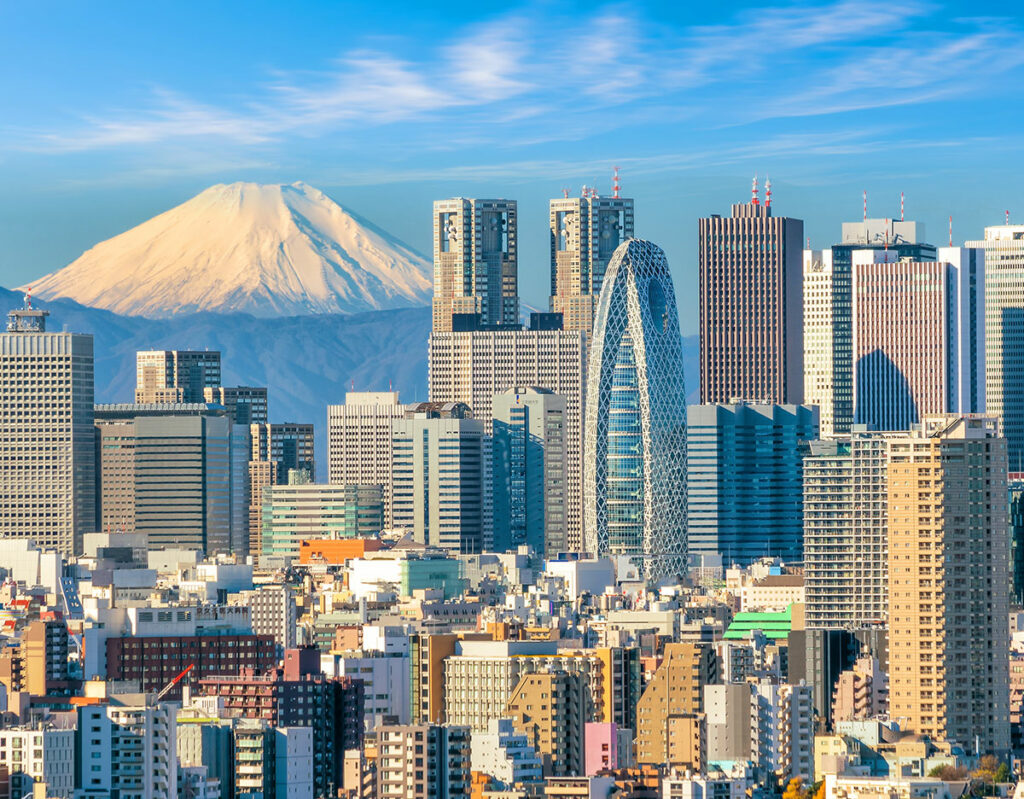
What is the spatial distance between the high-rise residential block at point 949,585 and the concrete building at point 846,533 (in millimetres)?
28580

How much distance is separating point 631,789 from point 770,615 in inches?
2308

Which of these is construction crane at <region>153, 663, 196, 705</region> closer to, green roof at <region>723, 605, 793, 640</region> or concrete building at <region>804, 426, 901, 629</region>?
green roof at <region>723, 605, 793, 640</region>

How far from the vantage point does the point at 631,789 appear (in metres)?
83.6

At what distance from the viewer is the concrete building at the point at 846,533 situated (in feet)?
456

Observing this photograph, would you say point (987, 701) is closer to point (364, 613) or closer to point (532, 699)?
point (532, 699)

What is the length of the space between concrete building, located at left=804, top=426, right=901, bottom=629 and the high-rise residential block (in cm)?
2858

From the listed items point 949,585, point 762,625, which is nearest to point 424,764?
point 949,585

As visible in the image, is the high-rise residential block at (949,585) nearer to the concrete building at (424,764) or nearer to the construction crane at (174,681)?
the concrete building at (424,764)

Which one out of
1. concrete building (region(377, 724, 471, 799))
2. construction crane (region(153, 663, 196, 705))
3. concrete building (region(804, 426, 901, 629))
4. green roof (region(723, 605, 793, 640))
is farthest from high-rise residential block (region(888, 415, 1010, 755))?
concrete building (region(804, 426, 901, 629))

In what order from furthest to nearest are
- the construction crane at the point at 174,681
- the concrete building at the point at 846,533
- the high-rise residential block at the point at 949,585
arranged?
the concrete building at the point at 846,533
the high-rise residential block at the point at 949,585
the construction crane at the point at 174,681

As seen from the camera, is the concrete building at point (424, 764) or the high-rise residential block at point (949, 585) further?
the high-rise residential block at point (949, 585)

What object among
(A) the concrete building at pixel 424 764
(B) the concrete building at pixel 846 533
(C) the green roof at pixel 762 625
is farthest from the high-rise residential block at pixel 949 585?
(B) the concrete building at pixel 846 533

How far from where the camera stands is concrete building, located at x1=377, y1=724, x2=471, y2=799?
275 feet

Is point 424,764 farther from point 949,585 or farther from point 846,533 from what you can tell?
point 846,533
